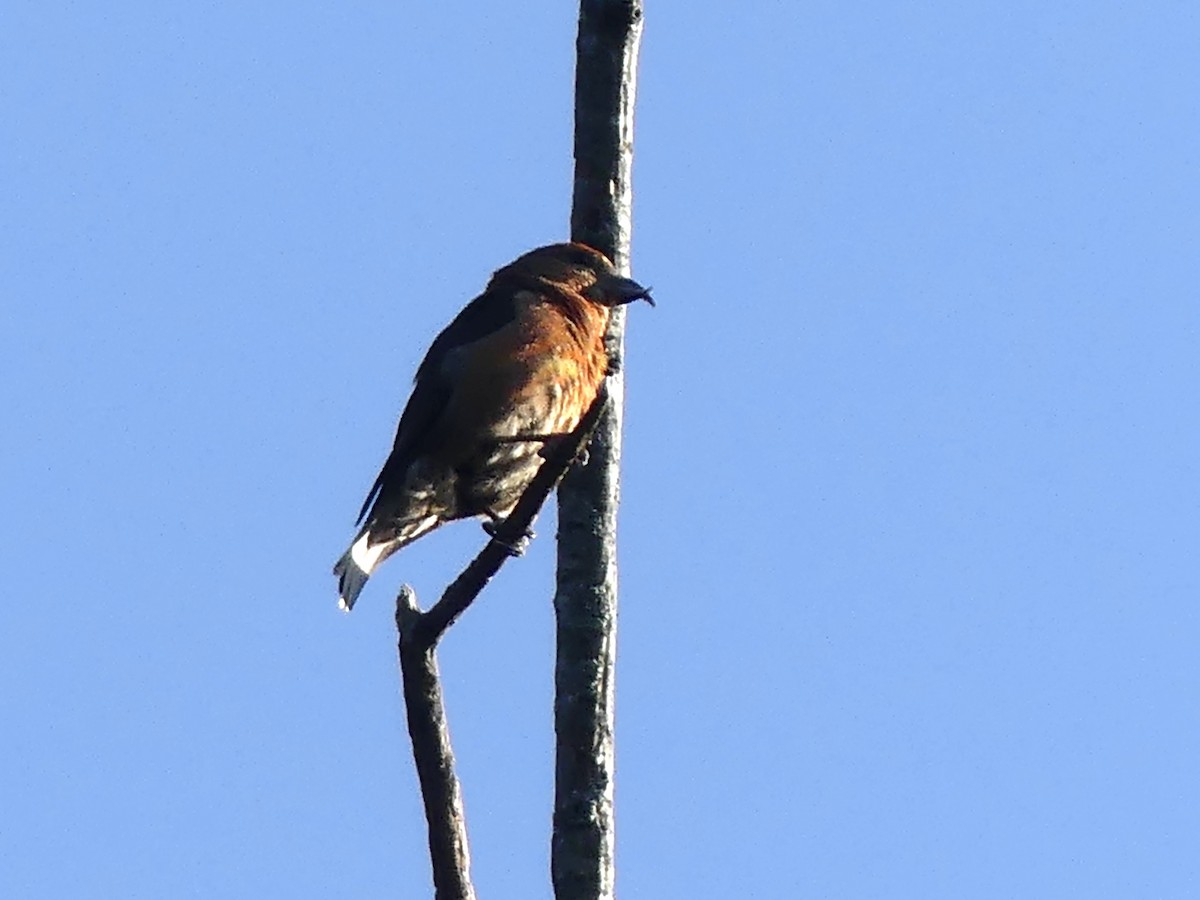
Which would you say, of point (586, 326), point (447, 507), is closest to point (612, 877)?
point (447, 507)

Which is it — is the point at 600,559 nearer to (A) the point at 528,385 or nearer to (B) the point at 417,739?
(B) the point at 417,739

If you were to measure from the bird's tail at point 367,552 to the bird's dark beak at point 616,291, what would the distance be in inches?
34.5

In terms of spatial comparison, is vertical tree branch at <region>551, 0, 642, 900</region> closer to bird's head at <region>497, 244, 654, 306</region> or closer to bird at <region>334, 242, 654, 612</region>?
bird's head at <region>497, 244, 654, 306</region>

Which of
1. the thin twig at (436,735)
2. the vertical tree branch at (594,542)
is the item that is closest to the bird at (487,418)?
the vertical tree branch at (594,542)

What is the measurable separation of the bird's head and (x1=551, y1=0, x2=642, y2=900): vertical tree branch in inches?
7.4

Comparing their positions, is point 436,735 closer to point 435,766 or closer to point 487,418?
point 435,766

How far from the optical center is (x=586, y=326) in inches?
238

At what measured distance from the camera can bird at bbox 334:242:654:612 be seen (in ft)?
18.7

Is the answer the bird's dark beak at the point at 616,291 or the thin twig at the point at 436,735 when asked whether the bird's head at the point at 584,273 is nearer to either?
the bird's dark beak at the point at 616,291

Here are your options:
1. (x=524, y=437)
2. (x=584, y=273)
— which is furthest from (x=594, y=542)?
(x=584, y=273)

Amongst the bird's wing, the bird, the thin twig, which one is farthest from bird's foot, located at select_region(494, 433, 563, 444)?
the thin twig

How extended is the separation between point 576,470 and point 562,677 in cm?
56

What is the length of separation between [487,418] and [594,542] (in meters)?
1.38

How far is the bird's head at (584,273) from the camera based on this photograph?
5.14 meters
